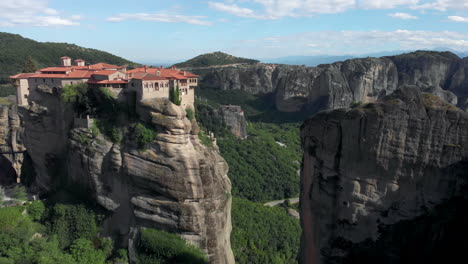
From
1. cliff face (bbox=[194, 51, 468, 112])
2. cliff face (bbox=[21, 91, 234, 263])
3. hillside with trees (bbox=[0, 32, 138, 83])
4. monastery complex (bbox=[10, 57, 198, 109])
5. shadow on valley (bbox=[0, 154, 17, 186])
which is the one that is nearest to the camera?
cliff face (bbox=[21, 91, 234, 263])

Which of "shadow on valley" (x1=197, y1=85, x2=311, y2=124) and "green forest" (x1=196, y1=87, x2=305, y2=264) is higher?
"shadow on valley" (x1=197, y1=85, x2=311, y2=124)

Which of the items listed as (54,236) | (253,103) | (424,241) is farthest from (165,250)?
(253,103)

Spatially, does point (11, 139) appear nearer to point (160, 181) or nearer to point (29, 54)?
point (160, 181)

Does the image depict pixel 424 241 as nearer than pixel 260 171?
Yes

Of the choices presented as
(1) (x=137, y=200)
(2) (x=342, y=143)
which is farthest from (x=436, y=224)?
(1) (x=137, y=200)

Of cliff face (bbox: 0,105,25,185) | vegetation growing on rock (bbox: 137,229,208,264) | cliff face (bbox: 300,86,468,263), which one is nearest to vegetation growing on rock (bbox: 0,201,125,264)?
vegetation growing on rock (bbox: 137,229,208,264)

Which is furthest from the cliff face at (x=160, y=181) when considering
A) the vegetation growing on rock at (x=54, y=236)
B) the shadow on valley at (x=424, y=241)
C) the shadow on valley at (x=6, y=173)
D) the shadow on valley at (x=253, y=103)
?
the shadow on valley at (x=253, y=103)

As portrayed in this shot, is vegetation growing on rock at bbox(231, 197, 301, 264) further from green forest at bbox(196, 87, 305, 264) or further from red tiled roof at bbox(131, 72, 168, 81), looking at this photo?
red tiled roof at bbox(131, 72, 168, 81)

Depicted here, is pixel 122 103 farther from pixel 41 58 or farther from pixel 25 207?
pixel 41 58
